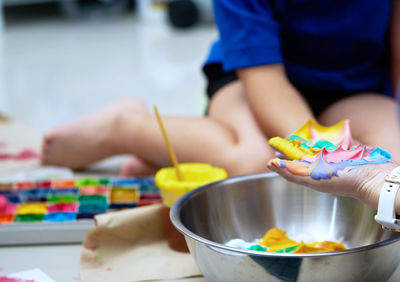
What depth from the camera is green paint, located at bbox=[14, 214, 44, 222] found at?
0.89 meters

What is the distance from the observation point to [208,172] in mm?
895

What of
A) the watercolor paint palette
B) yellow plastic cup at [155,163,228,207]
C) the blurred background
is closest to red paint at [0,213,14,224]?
the watercolor paint palette

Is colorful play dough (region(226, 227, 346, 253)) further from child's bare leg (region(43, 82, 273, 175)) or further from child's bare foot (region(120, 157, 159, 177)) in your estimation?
child's bare foot (region(120, 157, 159, 177))

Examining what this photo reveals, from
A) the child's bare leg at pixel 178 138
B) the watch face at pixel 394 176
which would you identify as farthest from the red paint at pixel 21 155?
the watch face at pixel 394 176

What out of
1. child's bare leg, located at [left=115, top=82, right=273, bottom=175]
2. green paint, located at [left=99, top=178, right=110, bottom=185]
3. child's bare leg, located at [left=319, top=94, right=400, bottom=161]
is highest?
child's bare leg, located at [left=319, top=94, right=400, bottom=161]

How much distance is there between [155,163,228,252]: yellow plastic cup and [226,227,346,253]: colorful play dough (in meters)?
0.11

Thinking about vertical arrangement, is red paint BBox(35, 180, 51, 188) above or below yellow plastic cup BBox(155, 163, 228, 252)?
below

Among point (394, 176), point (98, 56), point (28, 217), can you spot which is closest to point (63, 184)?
point (28, 217)

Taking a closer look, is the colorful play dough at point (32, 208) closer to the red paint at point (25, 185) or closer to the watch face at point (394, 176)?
the red paint at point (25, 185)

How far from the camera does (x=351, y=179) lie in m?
0.59

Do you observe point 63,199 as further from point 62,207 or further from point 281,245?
point 281,245

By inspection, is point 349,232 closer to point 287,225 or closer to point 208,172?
point 287,225

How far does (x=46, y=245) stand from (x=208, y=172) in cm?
25

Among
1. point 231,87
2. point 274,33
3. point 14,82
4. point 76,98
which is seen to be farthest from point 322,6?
point 14,82
